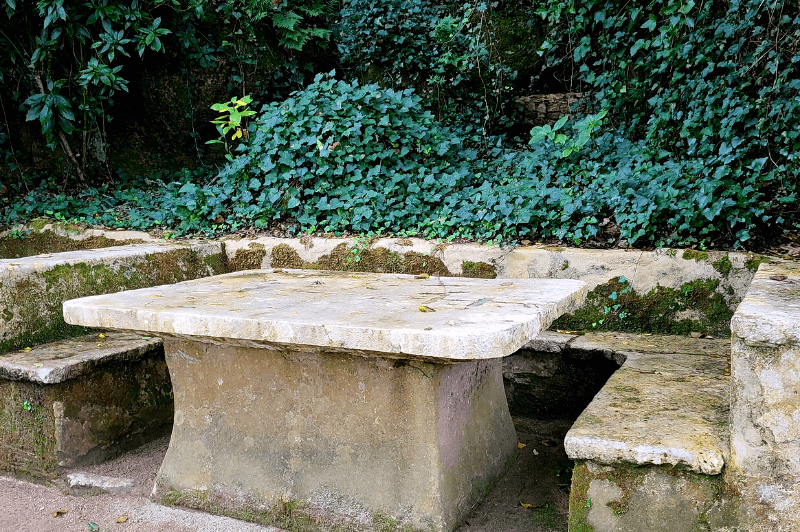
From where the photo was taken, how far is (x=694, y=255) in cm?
340

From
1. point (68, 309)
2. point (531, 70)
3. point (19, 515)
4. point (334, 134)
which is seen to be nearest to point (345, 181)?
point (334, 134)

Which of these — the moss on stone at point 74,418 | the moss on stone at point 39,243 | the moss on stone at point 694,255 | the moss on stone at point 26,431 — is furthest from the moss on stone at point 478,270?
the moss on stone at point 39,243

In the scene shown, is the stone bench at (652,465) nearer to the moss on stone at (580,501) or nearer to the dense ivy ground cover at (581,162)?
the moss on stone at (580,501)

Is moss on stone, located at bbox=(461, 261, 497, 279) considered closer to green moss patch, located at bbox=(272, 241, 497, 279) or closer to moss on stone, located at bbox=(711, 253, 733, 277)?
green moss patch, located at bbox=(272, 241, 497, 279)

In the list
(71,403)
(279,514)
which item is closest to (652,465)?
(279,514)

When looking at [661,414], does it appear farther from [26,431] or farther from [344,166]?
[344,166]

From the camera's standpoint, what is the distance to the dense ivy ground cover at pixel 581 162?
3662 mm

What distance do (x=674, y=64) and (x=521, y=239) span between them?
1.90 meters

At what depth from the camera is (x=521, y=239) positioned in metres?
3.97

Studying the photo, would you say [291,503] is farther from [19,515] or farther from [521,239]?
[521,239]

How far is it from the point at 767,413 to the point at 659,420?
394mm

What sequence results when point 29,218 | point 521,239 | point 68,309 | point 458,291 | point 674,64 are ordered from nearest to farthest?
point 68,309 < point 458,291 < point 521,239 < point 674,64 < point 29,218

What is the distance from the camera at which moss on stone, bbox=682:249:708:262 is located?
3381 millimetres

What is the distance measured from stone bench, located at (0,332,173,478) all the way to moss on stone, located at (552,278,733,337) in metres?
2.45
